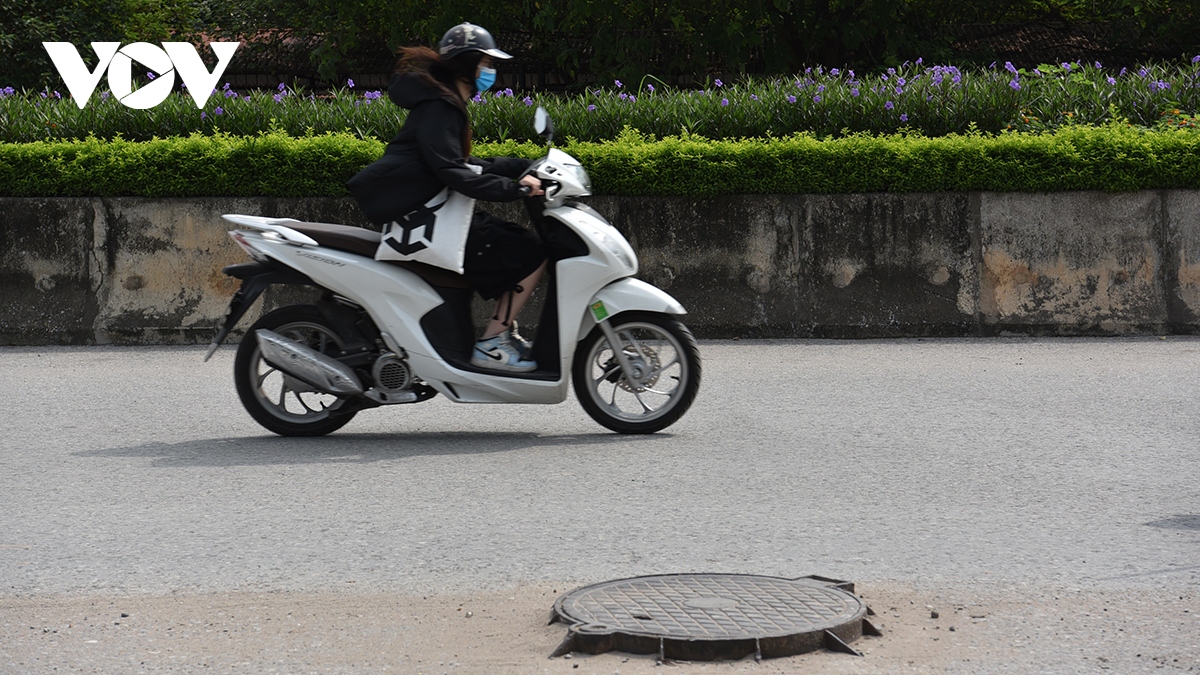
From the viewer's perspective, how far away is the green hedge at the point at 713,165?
35.9 feet

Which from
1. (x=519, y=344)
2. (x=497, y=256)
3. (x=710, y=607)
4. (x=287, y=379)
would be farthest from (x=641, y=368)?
(x=710, y=607)

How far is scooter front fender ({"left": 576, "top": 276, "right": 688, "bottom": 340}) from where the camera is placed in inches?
273

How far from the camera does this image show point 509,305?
7.11m

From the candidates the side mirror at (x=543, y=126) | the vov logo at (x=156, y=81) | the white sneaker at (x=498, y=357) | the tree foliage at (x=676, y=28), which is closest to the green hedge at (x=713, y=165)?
the vov logo at (x=156, y=81)

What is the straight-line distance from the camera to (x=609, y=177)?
1117 centimetres

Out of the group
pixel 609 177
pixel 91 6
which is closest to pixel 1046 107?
pixel 609 177

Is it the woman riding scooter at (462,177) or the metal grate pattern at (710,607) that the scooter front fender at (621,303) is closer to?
the woman riding scooter at (462,177)

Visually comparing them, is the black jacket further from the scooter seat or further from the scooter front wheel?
the scooter front wheel

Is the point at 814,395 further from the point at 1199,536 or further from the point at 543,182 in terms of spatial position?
the point at 1199,536

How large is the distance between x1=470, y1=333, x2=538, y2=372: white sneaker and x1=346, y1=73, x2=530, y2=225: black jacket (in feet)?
2.29

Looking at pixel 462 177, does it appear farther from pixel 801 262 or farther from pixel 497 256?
pixel 801 262

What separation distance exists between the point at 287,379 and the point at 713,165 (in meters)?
4.86

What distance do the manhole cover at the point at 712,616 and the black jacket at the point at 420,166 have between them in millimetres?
2950

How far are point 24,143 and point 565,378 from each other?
6739 millimetres
